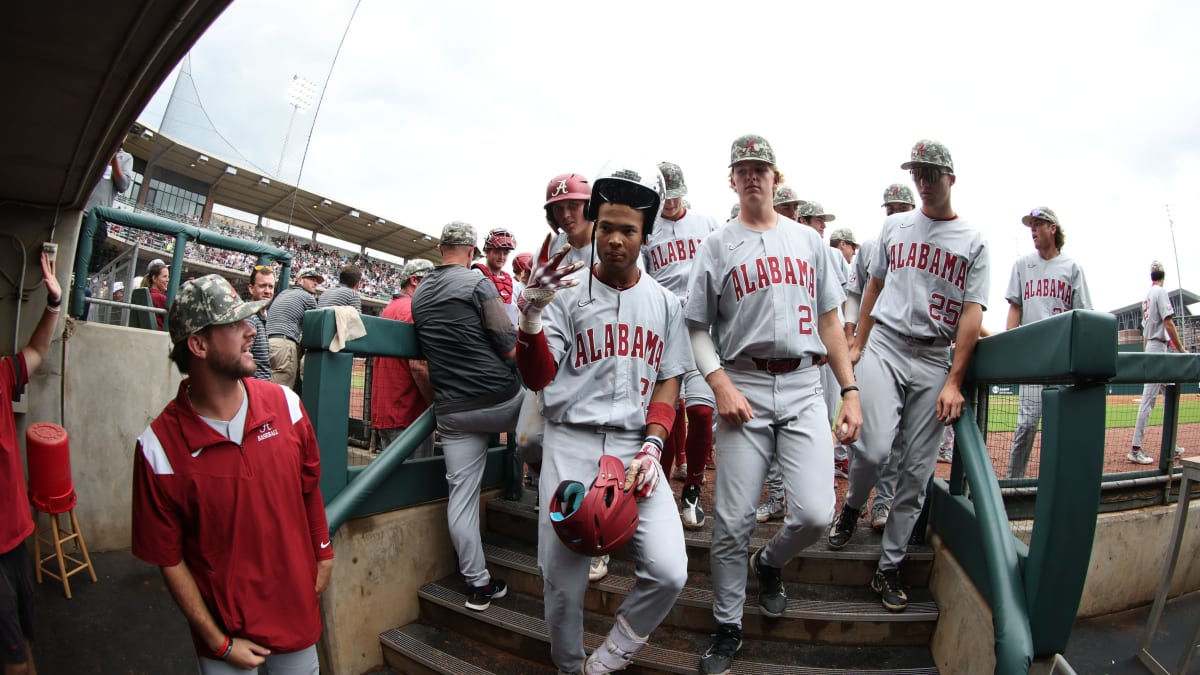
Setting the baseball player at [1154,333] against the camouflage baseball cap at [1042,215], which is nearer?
the camouflage baseball cap at [1042,215]

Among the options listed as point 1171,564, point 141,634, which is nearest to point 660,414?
point 1171,564

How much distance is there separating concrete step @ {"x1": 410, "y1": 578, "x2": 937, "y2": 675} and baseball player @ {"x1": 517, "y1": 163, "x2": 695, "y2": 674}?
1.52 feet

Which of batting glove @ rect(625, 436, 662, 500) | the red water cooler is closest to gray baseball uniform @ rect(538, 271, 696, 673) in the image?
batting glove @ rect(625, 436, 662, 500)

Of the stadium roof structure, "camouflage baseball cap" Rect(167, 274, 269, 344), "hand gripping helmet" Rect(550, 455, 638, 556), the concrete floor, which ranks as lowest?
the concrete floor

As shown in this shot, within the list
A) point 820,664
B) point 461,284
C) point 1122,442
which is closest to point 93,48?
point 461,284

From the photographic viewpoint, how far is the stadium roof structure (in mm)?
28183

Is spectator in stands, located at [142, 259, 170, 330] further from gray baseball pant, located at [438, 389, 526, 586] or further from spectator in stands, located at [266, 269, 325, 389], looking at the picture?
gray baseball pant, located at [438, 389, 526, 586]

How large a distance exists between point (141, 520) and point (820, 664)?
9.24 ft

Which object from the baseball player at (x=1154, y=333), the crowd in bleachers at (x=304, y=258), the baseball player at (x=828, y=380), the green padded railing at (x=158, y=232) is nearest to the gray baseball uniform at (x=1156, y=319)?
the baseball player at (x=1154, y=333)

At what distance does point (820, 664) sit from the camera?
2.78 m

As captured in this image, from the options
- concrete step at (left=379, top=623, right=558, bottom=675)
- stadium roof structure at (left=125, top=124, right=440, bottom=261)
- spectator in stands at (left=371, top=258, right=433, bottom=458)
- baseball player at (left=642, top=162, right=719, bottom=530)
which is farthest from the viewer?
stadium roof structure at (left=125, top=124, right=440, bottom=261)

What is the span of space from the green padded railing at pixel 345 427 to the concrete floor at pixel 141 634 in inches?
36.4

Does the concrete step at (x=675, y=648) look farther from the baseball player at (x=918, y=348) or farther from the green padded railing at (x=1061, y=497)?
the green padded railing at (x=1061, y=497)

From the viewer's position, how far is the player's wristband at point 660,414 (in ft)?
8.54
